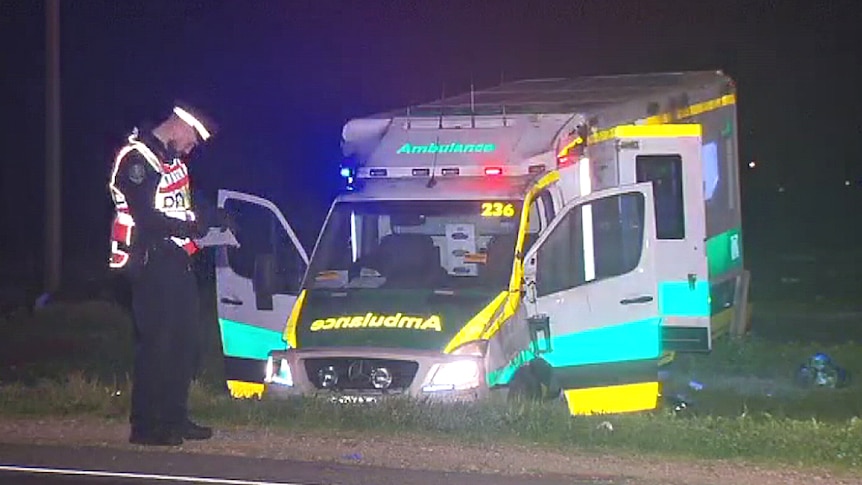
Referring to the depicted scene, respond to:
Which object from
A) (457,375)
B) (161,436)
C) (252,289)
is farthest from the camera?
(252,289)

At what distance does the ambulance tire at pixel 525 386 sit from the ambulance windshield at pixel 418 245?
669 millimetres

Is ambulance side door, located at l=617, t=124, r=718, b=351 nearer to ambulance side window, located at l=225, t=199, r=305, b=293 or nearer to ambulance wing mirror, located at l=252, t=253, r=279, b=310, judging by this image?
ambulance side window, located at l=225, t=199, r=305, b=293

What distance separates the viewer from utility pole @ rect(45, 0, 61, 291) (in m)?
21.4

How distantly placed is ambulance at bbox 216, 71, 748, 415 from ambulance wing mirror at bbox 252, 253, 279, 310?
0.06 feet

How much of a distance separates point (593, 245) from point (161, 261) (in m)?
4.40

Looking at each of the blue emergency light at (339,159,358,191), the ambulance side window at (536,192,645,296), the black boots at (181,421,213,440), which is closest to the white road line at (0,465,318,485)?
the black boots at (181,421,213,440)

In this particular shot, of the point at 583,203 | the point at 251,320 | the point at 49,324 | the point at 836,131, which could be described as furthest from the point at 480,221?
the point at 836,131

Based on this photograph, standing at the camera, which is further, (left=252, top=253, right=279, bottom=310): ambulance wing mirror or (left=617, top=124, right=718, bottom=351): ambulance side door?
(left=617, top=124, right=718, bottom=351): ambulance side door

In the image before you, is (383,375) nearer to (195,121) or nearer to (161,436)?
(161,436)

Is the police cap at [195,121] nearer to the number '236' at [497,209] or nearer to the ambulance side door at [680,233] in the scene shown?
the number '236' at [497,209]

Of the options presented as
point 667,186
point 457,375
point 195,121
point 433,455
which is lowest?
point 433,455

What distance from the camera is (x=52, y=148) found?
21516 mm

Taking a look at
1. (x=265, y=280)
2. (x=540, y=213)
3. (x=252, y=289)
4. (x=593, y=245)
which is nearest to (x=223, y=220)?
(x=265, y=280)

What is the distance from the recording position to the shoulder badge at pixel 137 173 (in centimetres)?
772
